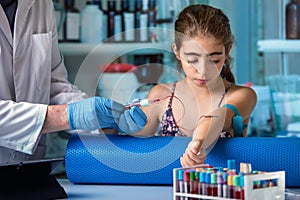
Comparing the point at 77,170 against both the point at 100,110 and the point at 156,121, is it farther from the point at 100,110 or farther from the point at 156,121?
the point at 156,121

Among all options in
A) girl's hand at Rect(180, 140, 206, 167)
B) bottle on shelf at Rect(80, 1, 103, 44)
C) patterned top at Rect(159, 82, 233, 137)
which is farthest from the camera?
bottle on shelf at Rect(80, 1, 103, 44)

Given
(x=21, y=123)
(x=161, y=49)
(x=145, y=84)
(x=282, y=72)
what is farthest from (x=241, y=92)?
(x=282, y=72)

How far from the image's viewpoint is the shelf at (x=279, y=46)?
3365mm

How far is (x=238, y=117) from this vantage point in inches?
69.2

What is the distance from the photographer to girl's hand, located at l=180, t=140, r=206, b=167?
149 cm

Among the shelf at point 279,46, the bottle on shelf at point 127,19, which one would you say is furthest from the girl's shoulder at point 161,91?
the shelf at point 279,46

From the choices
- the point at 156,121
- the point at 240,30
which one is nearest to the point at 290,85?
→ the point at 240,30

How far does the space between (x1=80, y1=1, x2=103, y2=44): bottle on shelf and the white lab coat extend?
4.42 ft

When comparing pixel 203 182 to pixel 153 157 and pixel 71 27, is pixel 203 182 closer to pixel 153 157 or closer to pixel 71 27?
pixel 153 157

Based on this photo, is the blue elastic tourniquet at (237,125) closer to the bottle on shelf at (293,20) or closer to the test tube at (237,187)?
the test tube at (237,187)

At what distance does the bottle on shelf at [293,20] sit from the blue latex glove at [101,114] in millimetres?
1954

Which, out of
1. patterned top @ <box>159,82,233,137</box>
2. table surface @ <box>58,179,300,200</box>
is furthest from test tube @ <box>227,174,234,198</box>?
patterned top @ <box>159,82,233,137</box>

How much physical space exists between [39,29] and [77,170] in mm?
458

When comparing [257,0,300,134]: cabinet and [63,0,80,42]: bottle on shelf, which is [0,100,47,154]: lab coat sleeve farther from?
[257,0,300,134]: cabinet
